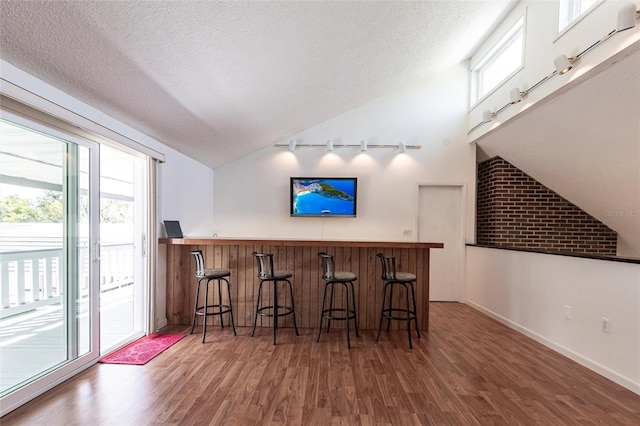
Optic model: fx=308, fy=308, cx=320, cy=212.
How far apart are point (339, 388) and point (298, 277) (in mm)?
1547

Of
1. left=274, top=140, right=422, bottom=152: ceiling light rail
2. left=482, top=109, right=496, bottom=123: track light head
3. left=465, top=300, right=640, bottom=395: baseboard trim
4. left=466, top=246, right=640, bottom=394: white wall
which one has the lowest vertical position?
left=465, top=300, right=640, bottom=395: baseboard trim

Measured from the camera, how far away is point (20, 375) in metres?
2.13

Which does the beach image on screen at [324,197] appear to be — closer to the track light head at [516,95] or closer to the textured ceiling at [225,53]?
the textured ceiling at [225,53]

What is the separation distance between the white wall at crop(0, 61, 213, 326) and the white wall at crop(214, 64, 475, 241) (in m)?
0.59

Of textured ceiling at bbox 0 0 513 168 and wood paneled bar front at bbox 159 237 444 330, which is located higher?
textured ceiling at bbox 0 0 513 168

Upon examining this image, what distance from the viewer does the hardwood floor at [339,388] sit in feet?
6.33

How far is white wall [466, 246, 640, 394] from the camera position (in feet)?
7.84

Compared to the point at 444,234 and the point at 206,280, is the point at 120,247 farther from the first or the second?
the point at 444,234

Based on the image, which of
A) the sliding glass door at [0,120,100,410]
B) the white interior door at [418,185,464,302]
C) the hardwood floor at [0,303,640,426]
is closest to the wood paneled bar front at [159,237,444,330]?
the hardwood floor at [0,303,640,426]

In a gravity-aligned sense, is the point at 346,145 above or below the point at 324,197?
above

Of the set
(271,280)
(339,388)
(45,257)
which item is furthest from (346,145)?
(45,257)

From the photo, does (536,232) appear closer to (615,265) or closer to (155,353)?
(615,265)

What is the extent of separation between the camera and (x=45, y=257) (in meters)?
2.31

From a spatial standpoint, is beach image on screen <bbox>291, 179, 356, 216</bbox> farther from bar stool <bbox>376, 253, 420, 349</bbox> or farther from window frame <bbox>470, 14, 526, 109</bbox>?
window frame <bbox>470, 14, 526, 109</bbox>
